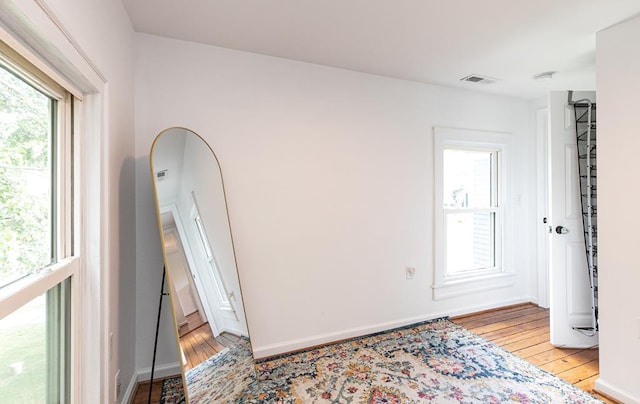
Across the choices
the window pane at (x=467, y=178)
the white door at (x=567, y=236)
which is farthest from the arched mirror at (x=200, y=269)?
the white door at (x=567, y=236)

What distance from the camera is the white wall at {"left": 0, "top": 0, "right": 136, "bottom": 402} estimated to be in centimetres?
97

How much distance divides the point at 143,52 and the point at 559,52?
315 cm

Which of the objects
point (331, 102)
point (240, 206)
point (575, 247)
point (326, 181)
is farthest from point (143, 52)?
point (575, 247)

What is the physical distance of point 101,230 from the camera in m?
1.42

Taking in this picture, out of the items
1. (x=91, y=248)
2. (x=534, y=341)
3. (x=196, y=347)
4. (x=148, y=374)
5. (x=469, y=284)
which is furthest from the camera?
(x=469, y=284)

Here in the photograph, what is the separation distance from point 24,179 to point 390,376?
232cm

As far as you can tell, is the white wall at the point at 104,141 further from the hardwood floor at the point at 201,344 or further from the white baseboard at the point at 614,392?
the white baseboard at the point at 614,392

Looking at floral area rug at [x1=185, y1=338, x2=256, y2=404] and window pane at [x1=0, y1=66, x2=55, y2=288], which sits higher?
window pane at [x1=0, y1=66, x2=55, y2=288]

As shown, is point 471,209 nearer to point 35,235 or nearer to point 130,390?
point 130,390

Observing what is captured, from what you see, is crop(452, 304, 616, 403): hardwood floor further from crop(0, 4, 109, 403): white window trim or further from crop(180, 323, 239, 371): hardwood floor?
crop(0, 4, 109, 403): white window trim

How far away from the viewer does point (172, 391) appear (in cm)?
205

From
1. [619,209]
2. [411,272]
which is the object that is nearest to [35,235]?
[411,272]

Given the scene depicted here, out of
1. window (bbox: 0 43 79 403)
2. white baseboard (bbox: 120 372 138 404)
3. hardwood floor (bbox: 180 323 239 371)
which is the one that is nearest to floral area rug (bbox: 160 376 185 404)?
white baseboard (bbox: 120 372 138 404)

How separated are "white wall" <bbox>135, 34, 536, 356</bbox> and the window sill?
101 mm
